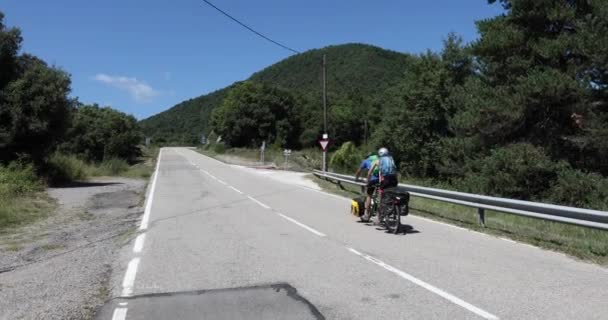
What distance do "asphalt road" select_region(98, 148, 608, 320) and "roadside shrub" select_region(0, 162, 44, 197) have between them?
9.28 meters

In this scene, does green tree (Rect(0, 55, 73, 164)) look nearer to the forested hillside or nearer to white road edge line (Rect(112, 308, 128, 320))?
the forested hillside

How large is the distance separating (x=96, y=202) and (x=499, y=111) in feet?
55.6

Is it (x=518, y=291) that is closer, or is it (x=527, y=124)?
(x=518, y=291)

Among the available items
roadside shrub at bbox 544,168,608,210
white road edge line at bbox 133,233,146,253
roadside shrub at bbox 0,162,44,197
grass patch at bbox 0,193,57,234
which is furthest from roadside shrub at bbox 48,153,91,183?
roadside shrub at bbox 544,168,608,210

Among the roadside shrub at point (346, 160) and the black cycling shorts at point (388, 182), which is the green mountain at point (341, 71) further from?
the black cycling shorts at point (388, 182)

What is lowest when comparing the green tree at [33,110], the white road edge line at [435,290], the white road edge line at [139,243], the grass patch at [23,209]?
the grass patch at [23,209]

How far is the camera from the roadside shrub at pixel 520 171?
861 inches

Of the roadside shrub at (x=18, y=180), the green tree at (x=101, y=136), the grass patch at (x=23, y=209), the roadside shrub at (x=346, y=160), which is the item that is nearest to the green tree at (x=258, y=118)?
the green tree at (x=101, y=136)

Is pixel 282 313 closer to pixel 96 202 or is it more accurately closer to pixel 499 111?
pixel 96 202

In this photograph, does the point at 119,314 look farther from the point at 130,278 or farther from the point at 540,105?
the point at 540,105

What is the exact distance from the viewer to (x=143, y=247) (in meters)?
9.42

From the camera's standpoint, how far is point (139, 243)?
9875 mm

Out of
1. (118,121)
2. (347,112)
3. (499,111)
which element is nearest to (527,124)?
(499,111)

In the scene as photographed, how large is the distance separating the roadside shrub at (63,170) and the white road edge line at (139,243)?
1671 centimetres
